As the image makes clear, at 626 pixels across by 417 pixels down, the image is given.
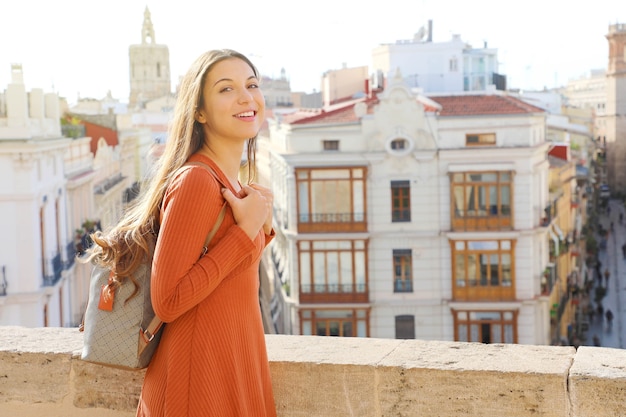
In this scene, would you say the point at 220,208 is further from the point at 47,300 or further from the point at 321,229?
the point at 321,229

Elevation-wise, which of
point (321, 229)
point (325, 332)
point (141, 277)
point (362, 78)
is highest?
point (362, 78)

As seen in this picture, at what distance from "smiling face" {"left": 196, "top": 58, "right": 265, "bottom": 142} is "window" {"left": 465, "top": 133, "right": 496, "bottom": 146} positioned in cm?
2445

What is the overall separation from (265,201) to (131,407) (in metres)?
1.08

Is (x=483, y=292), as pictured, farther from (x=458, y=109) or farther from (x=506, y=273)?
(x=458, y=109)

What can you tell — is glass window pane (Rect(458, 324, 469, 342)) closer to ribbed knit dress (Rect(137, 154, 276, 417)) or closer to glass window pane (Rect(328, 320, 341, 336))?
glass window pane (Rect(328, 320, 341, 336))

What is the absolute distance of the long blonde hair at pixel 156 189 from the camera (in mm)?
3264

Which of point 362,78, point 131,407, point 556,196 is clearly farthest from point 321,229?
point 131,407

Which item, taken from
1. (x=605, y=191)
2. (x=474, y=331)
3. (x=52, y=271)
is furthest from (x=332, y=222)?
(x=605, y=191)

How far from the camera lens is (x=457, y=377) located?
3.70 metres

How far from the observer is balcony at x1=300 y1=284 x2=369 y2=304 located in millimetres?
28000

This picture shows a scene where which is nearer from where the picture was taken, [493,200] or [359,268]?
[493,200]

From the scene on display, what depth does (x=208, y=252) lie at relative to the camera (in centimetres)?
318

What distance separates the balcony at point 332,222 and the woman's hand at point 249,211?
2472 centimetres

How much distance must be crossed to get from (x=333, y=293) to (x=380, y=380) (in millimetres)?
24395
